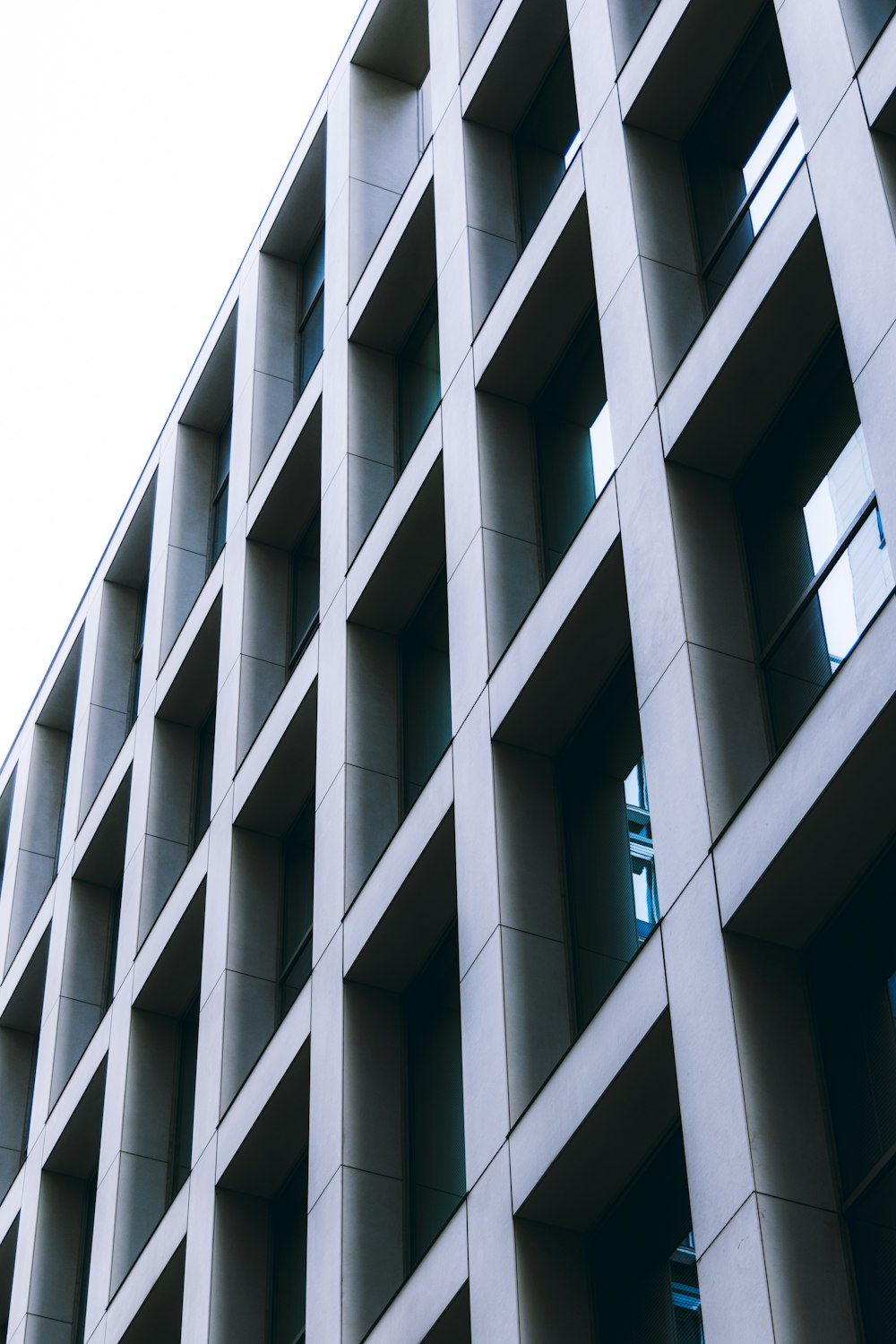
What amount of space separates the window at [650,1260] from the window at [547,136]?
41.0ft

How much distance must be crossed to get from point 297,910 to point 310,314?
10.1 meters

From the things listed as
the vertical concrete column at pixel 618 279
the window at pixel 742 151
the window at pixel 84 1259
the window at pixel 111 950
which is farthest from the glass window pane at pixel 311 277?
the window at pixel 84 1259

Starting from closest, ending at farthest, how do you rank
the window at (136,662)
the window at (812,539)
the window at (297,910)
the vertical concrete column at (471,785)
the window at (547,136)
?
the window at (812,539)
the vertical concrete column at (471,785)
the window at (297,910)
the window at (547,136)
the window at (136,662)

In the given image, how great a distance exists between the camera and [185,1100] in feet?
89.8

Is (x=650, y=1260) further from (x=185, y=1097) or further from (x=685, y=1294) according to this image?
(x=185, y=1097)

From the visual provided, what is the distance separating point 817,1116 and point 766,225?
7.23m

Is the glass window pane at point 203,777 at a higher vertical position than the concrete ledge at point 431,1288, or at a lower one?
higher

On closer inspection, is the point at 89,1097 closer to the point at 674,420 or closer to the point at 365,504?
the point at 365,504

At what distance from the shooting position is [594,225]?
20.2m

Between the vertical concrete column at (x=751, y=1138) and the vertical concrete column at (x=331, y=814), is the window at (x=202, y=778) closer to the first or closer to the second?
the vertical concrete column at (x=331, y=814)

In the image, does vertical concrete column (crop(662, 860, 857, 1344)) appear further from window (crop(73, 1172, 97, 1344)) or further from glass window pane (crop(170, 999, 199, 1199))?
window (crop(73, 1172, 97, 1344))

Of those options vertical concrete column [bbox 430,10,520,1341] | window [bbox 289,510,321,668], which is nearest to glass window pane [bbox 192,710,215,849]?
window [bbox 289,510,321,668]

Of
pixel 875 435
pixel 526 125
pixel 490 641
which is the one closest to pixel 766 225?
pixel 875 435

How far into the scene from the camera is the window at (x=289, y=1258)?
2189 centimetres
